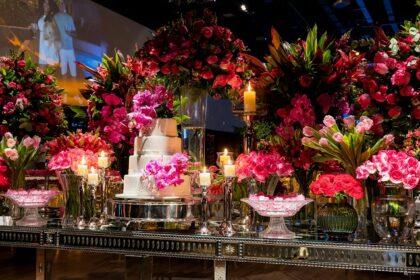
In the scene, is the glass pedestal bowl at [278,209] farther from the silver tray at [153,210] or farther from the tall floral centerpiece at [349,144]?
the silver tray at [153,210]

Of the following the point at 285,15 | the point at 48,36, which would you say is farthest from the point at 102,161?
the point at 285,15

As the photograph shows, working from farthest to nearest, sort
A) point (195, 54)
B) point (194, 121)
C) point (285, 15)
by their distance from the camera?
point (285, 15) < point (194, 121) < point (195, 54)

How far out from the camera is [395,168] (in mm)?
2406

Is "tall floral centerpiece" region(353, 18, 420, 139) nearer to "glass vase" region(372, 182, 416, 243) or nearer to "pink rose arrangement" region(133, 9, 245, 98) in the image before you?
"glass vase" region(372, 182, 416, 243)

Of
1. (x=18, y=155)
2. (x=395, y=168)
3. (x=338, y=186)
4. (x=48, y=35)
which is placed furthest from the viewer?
(x=48, y=35)

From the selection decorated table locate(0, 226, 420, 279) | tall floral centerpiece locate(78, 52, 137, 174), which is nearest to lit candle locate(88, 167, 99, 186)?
decorated table locate(0, 226, 420, 279)

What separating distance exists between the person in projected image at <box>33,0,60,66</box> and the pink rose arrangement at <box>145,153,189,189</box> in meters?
3.48

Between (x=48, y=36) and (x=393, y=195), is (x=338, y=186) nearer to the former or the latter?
(x=393, y=195)

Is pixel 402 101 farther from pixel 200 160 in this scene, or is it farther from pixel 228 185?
pixel 200 160

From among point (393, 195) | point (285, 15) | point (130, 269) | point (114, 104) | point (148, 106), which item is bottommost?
point (130, 269)

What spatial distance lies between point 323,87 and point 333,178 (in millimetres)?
610

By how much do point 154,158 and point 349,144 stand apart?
1066mm

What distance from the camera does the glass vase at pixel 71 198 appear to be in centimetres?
324

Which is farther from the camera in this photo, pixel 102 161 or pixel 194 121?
pixel 194 121
